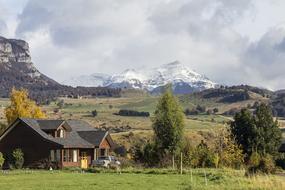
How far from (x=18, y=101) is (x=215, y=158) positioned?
4117 centimetres

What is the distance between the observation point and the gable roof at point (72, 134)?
77.0 meters

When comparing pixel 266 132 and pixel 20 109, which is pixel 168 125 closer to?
pixel 266 132

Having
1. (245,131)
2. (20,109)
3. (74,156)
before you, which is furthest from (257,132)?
(20,109)

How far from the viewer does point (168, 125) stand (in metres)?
68.9

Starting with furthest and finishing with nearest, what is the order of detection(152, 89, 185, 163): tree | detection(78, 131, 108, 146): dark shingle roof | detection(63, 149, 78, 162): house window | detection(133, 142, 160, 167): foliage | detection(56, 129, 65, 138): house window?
1. detection(78, 131, 108, 146): dark shingle roof
2. detection(56, 129, 65, 138): house window
3. detection(63, 149, 78, 162): house window
4. detection(133, 142, 160, 167): foliage
5. detection(152, 89, 185, 163): tree

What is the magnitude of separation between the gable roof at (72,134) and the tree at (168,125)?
13463 mm

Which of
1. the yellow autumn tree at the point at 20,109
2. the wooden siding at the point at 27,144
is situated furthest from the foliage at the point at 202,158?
the yellow autumn tree at the point at 20,109

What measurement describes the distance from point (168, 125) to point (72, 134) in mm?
19899

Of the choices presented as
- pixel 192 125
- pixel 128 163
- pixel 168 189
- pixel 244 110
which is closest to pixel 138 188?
pixel 168 189

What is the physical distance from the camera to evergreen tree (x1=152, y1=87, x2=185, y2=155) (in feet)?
225

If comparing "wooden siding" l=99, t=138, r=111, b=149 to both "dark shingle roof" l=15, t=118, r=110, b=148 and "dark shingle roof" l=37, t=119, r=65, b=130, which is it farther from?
"dark shingle roof" l=37, t=119, r=65, b=130

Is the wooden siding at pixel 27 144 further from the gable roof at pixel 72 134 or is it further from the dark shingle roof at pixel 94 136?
the dark shingle roof at pixel 94 136

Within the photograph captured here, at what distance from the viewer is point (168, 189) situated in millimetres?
34500

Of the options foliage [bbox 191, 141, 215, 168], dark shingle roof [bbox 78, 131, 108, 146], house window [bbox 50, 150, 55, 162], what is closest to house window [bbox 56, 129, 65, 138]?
house window [bbox 50, 150, 55, 162]
